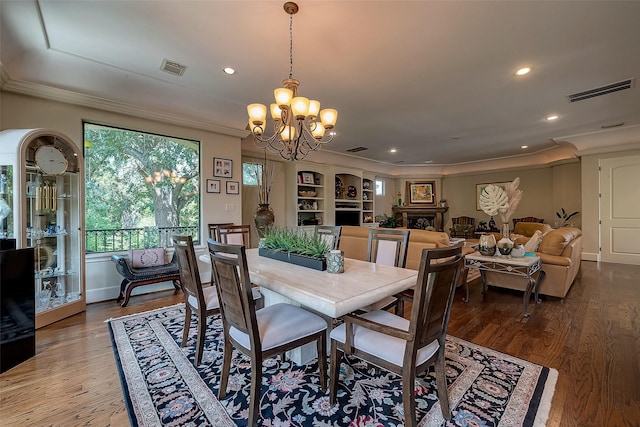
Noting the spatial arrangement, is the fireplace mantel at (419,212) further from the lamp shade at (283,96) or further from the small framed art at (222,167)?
the lamp shade at (283,96)

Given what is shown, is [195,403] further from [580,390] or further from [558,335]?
[558,335]

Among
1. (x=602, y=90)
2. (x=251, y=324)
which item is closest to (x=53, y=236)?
(x=251, y=324)

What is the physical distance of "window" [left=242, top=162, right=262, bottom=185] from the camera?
5.70 meters

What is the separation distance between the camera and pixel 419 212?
922 centimetres

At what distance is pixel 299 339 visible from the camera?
1.59 meters

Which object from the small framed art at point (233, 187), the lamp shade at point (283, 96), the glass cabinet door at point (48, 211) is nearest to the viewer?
the lamp shade at point (283, 96)

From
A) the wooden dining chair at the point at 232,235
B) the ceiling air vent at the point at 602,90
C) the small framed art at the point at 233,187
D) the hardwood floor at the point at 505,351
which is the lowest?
the hardwood floor at the point at 505,351

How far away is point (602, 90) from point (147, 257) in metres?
6.34

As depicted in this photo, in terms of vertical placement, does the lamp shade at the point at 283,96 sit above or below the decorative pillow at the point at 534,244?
above

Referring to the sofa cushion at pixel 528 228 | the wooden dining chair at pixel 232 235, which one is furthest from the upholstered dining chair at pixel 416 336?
the sofa cushion at pixel 528 228

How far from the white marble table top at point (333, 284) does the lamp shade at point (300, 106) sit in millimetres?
1247

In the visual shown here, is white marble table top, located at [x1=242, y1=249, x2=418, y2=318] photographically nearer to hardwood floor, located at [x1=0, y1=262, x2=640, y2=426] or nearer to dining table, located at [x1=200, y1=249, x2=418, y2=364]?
dining table, located at [x1=200, y1=249, x2=418, y2=364]

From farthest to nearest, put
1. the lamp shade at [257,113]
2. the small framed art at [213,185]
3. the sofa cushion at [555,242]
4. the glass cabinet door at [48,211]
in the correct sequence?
the small framed art at [213,185] → the sofa cushion at [555,242] → the glass cabinet door at [48,211] → the lamp shade at [257,113]

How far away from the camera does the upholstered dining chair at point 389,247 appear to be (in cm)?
229
